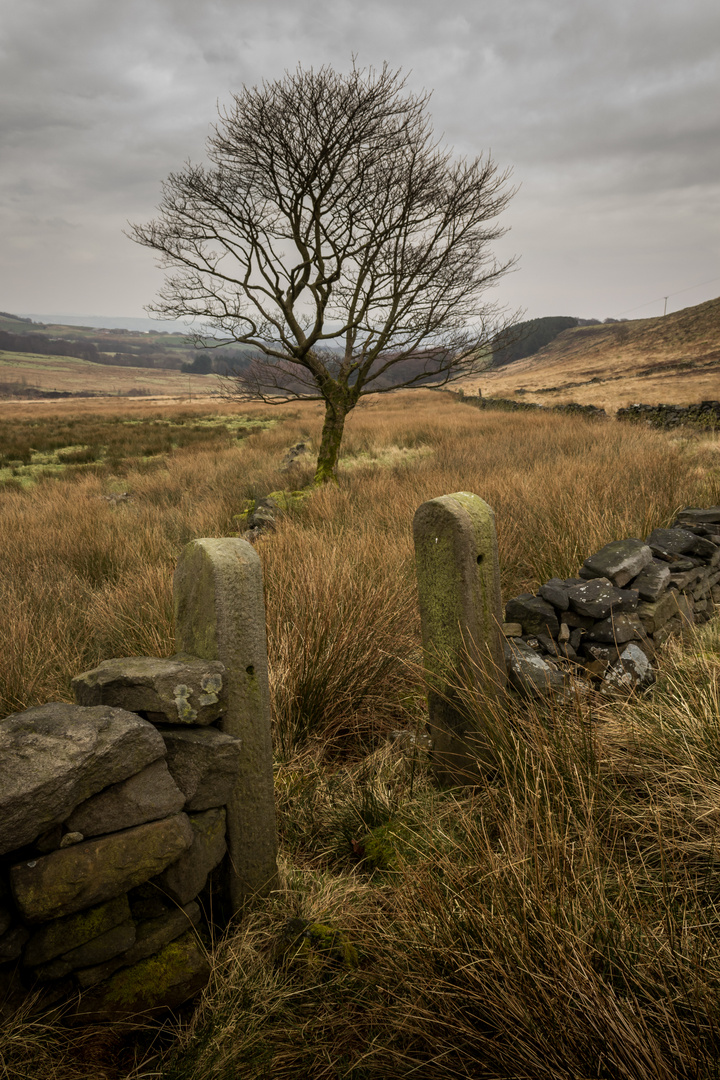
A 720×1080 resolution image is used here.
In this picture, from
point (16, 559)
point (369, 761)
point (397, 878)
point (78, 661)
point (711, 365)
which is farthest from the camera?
point (711, 365)

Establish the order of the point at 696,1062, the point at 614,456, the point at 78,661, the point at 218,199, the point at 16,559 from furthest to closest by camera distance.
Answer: the point at 218,199 < the point at 614,456 < the point at 16,559 < the point at 78,661 < the point at 696,1062

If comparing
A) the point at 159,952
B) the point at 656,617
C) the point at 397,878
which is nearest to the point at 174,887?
the point at 159,952

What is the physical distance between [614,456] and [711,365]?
45114mm

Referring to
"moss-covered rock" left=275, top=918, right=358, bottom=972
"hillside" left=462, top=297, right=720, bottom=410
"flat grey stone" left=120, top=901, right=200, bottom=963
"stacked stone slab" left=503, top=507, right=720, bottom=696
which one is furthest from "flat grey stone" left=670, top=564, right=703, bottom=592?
"hillside" left=462, top=297, right=720, bottom=410

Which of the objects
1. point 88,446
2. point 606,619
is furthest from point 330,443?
point 88,446

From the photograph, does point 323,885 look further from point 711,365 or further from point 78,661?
point 711,365

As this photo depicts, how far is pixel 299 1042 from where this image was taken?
1387mm

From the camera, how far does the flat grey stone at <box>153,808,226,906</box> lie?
1509 mm

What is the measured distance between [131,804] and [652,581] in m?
3.19

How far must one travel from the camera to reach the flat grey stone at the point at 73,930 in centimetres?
125

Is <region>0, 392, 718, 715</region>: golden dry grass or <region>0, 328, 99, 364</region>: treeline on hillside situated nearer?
<region>0, 392, 718, 715</region>: golden dry grass

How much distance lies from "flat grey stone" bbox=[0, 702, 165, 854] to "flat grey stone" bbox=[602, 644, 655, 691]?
221 cm

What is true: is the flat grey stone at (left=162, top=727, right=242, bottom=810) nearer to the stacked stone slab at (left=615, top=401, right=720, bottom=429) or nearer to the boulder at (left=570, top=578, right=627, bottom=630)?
the boulder at (left=570, top=578, right=627, bottom=630)

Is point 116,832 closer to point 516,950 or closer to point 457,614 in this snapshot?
point 516,950
